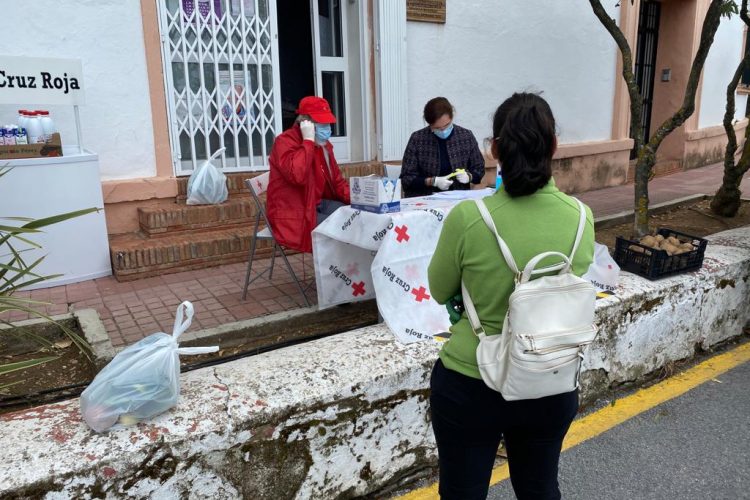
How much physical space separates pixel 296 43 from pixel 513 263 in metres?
6.87

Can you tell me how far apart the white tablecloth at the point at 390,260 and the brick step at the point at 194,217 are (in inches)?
88.8

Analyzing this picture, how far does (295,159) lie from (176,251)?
1.84 metres

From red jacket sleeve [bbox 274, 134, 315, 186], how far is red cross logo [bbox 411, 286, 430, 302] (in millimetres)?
1170

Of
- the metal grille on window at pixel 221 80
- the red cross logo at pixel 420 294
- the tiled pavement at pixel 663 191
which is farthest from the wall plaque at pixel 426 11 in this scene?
the red cross logo at pixel 420 294

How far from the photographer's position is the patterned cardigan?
16.0 ft

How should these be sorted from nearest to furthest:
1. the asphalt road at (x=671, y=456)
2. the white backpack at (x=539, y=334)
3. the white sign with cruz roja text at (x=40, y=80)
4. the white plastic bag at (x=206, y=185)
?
the white backpack at (x=539, y=334) → the asphalt road at (x=671, y=456) → the white sign with cruz roja text at (x=40, y=80) → the white plastic bag at (x=206, y=185)

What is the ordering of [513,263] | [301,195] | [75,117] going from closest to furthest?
[513,263] → [301,195] → [75,117]

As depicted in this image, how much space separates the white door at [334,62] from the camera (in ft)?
23.5

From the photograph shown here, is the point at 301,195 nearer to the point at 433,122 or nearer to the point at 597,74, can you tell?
the point at 433,122

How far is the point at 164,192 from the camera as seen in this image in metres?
5.93

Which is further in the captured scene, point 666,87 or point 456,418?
point 666,87

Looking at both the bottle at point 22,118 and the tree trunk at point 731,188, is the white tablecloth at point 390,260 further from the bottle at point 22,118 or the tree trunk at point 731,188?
the tree trunk at point 731,188

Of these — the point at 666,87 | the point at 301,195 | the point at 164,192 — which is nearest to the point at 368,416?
the point at 301,195


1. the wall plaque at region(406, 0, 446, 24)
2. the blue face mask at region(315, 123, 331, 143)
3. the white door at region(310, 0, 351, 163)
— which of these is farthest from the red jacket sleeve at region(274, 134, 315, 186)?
the wall plaque at region(406, 0, 446, 24)
